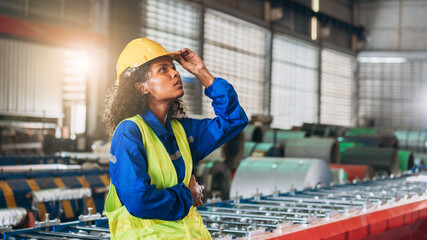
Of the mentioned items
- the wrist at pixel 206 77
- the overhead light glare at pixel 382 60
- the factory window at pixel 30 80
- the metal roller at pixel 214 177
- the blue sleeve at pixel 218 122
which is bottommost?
the metal roller at pixel 214 177

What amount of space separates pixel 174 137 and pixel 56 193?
381 centimetres

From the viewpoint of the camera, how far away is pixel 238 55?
1848 centimetres

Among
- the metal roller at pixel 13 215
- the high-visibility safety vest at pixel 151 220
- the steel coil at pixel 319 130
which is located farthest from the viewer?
the steel coil at pixel 319 130

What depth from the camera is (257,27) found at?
1914 centimetres

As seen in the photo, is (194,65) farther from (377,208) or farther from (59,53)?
(59,53)

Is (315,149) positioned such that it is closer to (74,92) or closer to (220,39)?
(74,92)

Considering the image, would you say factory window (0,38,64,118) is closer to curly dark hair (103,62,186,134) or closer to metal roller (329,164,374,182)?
metal roller (329,164,374,182)

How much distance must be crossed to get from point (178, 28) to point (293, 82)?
7.54 m

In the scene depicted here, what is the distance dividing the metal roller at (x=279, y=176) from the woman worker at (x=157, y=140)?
4.58 m

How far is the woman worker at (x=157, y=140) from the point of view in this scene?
1.72m

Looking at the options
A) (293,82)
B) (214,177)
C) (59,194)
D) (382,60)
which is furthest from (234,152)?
(382,60)

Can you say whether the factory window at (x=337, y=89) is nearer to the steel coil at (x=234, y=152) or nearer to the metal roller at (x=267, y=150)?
the metal roller at (x=267, y=150)

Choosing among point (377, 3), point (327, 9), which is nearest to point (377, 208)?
point (327, 9)

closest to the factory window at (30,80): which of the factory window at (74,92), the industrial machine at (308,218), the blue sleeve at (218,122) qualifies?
the factory window at (74,92)
